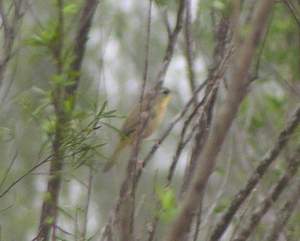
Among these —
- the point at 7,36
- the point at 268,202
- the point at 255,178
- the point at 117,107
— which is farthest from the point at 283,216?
the point at 117,107

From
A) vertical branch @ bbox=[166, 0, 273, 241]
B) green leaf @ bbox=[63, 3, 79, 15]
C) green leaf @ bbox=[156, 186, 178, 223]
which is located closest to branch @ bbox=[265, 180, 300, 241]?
green leaf @ bbox=[156, 186, 178, 223]

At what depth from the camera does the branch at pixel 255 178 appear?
9.91 feet

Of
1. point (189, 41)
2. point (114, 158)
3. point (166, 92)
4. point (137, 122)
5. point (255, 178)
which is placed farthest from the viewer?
point (166, 92)

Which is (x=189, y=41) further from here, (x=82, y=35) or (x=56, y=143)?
(x=56, y=143)

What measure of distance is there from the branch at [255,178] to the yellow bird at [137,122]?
528 millimetres

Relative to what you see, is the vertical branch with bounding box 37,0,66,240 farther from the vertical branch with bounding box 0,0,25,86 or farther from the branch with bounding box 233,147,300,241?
the branch with bounding box 233,147,300,241

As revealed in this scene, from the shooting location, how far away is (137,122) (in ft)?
12.7

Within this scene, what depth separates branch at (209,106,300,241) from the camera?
3.02m

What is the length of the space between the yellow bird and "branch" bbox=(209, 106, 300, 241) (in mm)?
528

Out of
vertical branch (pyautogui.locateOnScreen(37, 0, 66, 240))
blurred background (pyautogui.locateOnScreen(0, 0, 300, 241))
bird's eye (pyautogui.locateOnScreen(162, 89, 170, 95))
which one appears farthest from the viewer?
bird's eye (pyautogui.locateOnScreen(162, 89, 170, 95))

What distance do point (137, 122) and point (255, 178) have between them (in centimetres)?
97

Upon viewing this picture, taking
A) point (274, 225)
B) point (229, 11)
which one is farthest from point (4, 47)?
point (274, 225)

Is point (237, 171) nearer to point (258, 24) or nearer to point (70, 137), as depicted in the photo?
point (70, 137)

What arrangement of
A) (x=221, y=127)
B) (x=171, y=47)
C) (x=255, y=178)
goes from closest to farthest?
1. (x=221, y=127)
2. (x=255, y=178)
3. (x=171, y=47)
